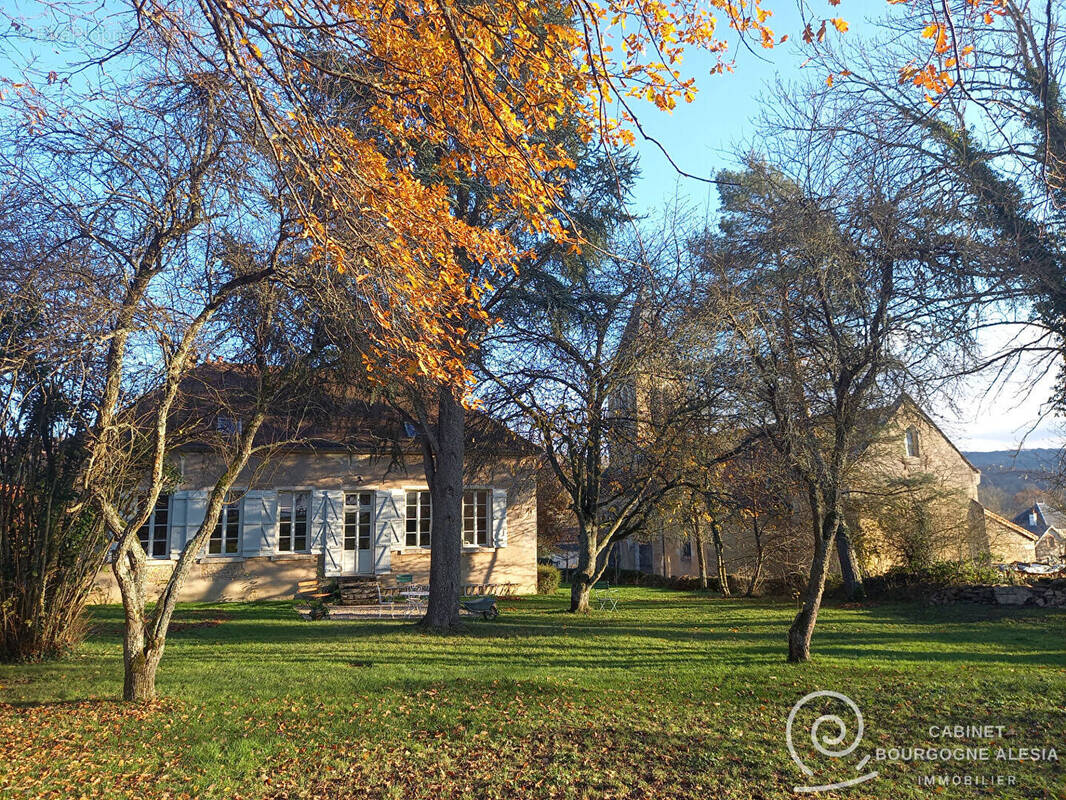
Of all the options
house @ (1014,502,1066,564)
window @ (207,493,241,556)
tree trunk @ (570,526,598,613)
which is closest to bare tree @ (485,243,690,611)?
tree trunk @ (570,526,598,613)

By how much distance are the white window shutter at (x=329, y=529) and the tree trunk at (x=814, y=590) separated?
12.4 meters

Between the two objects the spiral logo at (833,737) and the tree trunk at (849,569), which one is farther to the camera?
the tree trunk at (849,569)

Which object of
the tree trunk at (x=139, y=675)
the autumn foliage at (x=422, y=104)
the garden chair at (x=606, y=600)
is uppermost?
the autumn foliage at (x=422, y=104)

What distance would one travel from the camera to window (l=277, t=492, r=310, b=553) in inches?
706

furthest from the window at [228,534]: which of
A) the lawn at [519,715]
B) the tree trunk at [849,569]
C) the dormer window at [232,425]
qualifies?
the tree trunk at [849,569]

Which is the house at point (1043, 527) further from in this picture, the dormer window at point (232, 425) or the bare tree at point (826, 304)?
the dormer window at point (232, 425)

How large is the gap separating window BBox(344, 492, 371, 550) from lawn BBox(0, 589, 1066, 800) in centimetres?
685

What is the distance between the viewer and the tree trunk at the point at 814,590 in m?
8.62

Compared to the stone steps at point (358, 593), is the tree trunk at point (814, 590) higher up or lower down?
higher up

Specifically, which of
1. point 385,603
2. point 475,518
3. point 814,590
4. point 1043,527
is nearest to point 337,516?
point 385,603

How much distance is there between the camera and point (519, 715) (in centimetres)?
682

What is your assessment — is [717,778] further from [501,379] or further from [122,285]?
[501,379]

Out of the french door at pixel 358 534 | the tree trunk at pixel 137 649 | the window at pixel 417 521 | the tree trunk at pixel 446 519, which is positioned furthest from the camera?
the window at pixel 417 521

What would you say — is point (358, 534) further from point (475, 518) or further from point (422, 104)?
point (422, 104)
